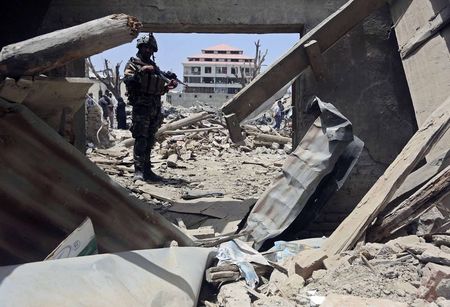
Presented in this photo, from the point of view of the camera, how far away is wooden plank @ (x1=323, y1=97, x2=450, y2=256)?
3.48 m

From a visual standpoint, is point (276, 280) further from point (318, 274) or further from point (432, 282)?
point (432, 282)

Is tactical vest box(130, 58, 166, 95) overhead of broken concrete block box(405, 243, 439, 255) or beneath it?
overhead

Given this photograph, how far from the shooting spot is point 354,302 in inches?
99.0

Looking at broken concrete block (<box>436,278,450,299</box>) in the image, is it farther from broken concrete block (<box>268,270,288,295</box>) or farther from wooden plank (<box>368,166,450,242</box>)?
wooden plank (<box>368,166,450,242</box>)

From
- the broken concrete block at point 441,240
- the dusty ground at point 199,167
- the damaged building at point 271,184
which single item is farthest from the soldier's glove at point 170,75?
the broken concrete block at point 441,240

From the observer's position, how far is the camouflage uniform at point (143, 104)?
24.3 feet

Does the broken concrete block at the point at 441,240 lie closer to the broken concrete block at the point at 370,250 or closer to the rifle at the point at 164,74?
the broken concrete block at the point at 370,250

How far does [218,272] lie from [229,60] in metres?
73.2

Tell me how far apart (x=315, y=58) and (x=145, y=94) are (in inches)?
140

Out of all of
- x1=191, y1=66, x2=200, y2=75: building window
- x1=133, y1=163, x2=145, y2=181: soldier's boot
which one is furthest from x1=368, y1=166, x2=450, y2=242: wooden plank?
x1=191, y1=66, x2=200, y2=75: building window

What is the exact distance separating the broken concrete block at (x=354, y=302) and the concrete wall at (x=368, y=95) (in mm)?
2387

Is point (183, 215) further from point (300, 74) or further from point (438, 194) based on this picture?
point (438, 194)

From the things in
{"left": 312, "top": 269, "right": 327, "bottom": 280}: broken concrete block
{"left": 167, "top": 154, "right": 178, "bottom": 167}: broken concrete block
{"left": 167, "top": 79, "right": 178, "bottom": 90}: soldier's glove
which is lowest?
{"left": 312, "top": 269, "right": 327, "bottom": 280}: broken concrete block

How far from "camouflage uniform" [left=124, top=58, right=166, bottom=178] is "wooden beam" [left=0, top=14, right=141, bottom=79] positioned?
513 cm
